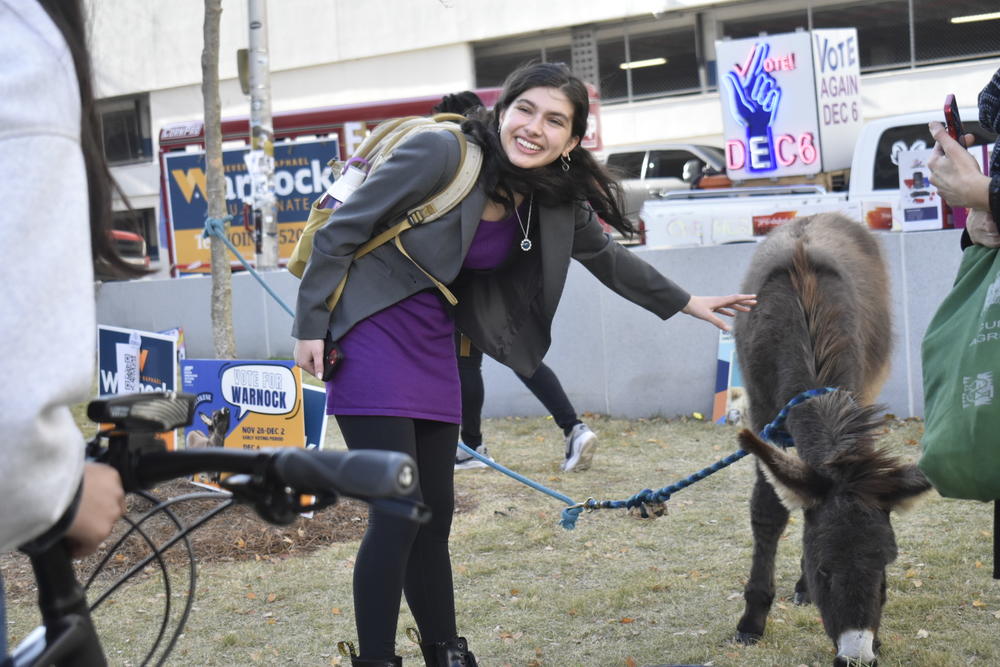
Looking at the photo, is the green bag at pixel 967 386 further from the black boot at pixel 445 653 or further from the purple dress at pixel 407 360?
the black boot at pixel 445 653

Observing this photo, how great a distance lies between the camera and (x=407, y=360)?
3.03 meters

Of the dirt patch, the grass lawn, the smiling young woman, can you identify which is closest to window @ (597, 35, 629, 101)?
the grass lawn

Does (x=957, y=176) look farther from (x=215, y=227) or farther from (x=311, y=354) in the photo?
(x=215, y=227)

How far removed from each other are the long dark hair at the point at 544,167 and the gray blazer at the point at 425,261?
63 mm

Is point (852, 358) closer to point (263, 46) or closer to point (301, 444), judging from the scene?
point (301, 444)

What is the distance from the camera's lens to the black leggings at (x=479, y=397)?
20.2 ft

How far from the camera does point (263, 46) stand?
1110 cm

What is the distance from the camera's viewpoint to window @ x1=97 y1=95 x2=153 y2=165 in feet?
93.3

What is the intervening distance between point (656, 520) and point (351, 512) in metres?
1.69

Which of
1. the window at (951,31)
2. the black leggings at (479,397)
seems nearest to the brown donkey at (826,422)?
the black leggings at (479,397)

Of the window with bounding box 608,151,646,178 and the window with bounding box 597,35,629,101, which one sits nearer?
the window with bounding box 608,151,646,178

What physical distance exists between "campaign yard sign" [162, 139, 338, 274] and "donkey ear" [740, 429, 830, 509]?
1112cm

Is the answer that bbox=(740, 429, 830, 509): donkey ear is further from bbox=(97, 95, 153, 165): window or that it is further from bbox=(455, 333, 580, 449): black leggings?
bbox=(97, 95, 153, 165): window

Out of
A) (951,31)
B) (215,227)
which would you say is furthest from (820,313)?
(951,31)
